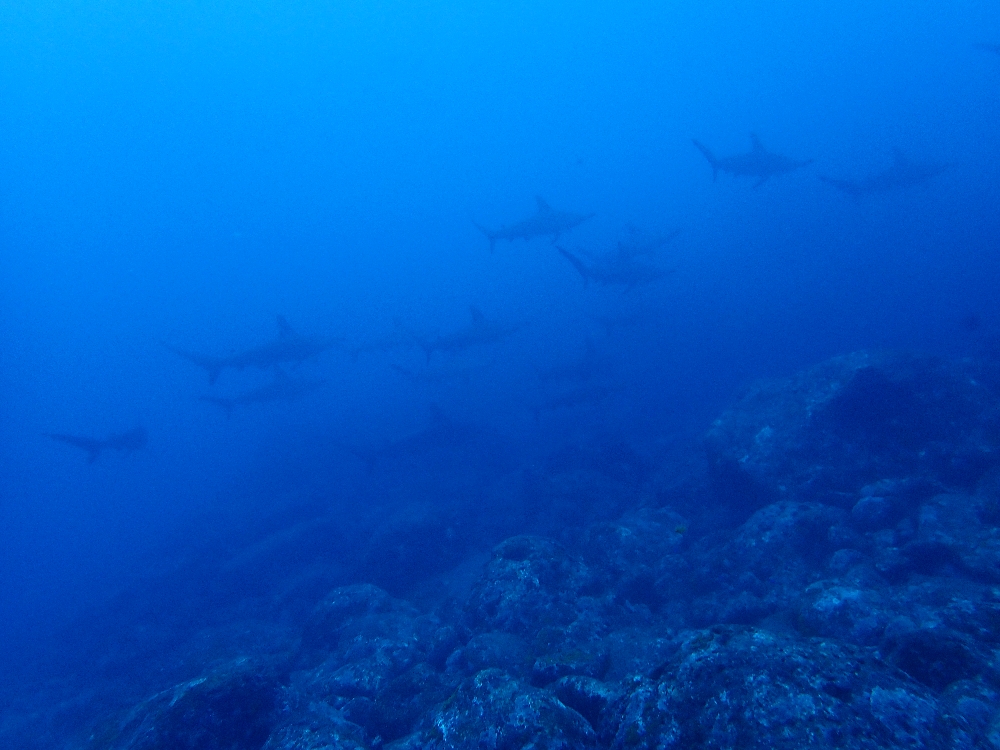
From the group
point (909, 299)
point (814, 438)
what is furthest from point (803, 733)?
point (909, 299)

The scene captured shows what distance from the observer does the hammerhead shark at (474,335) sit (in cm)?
2414

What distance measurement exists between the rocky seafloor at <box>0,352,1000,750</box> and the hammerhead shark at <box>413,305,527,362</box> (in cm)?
968

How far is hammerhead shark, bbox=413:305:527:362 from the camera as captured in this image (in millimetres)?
24141

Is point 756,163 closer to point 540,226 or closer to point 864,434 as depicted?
point 540,226

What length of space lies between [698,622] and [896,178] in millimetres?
27005

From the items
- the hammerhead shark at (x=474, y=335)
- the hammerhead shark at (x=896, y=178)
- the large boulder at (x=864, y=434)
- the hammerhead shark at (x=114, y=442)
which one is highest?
the hammerhead shark at (x=896, y=178)

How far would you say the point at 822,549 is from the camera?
333 inches

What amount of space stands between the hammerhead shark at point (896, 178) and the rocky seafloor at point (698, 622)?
668 inches

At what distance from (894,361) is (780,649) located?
9.83m

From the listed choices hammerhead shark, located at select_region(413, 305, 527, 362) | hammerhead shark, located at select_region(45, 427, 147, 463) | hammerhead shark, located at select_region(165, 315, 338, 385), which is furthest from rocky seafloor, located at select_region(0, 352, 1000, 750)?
hammerhead shark, located at select_region(45, 427, 147, 463)

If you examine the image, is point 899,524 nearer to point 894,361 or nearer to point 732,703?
point 894,361

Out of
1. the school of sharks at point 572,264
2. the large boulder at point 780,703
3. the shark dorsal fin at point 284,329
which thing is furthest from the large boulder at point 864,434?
the shark dorsal fin at point 284,329

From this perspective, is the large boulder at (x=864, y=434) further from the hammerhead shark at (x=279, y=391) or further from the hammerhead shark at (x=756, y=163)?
the hammerhead shark at (x=279, y=391)

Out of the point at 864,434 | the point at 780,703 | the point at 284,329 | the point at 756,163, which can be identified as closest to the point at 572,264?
the point at 756,163
